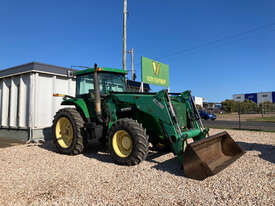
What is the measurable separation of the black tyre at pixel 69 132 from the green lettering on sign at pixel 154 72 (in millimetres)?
6315

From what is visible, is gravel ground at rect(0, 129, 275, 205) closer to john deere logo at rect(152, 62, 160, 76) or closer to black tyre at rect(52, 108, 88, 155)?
black tyre at rect(52, 108, 88, 155)

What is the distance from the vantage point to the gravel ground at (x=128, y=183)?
308cm

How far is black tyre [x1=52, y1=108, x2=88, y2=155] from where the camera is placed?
5699mm

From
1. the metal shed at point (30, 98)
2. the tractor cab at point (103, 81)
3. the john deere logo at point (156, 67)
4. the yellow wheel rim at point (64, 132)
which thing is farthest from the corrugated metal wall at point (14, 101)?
the john deere logo at point (156, 67)

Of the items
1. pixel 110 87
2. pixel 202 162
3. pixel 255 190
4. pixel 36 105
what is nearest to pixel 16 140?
pixel 36 105

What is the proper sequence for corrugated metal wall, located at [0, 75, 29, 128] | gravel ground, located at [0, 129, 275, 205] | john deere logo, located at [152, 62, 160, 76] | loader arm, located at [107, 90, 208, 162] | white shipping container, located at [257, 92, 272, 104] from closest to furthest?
gravel ground, located at [0, 129, 275, 205] < loader arm, located at [107, 90, 208, 162] < corrugated metal wall, located at [0, 75, 29, 128] < john deere logo, located at [152, 62, 160, 76] < white shipping container, located at [257, 92, 272, 104]

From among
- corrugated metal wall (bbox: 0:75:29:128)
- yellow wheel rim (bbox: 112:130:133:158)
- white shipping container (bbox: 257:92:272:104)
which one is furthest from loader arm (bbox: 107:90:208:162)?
white shipping container (bbox: 257:92:272:104)

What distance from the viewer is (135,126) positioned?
466 cm

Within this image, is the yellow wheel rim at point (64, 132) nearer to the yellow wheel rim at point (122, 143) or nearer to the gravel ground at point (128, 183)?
the gravel ground at point (128, 183)

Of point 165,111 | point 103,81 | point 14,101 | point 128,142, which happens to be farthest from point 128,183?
point 14,101

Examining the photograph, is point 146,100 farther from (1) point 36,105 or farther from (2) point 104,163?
(1) point 36,105

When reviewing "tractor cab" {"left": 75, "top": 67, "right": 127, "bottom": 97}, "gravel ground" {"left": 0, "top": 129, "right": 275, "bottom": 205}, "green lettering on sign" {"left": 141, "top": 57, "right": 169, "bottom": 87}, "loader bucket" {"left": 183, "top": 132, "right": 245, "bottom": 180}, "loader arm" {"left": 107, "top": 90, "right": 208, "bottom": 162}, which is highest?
"green lettering on sign" {"left": 141, "top": 57, "right": 169, "bottom": 87}

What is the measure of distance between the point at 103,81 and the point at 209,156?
137 inches

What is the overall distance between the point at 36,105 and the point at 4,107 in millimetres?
2481
